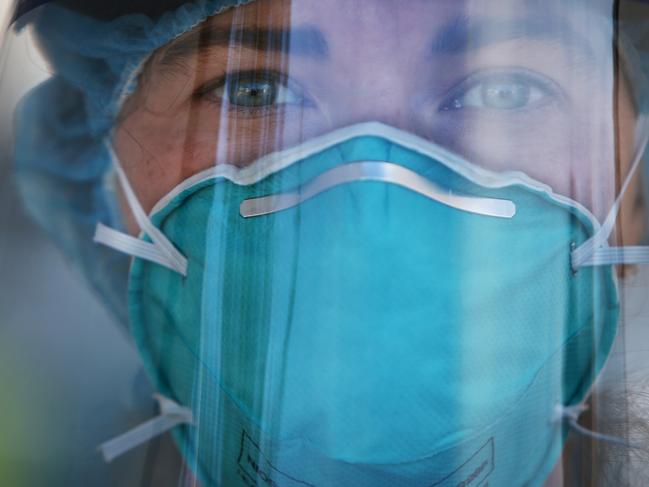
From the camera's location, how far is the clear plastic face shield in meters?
0.93

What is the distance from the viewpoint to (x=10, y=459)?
1.05 metres

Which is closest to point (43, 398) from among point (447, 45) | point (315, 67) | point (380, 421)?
point (380, 421)

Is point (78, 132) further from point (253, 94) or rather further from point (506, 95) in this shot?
point (506, 95)

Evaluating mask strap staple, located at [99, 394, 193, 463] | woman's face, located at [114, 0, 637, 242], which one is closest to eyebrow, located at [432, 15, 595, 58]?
woman's face, located at [114, 0, 637, 242]

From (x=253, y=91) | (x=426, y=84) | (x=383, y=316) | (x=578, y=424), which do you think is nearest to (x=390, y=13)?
(x=426, y=84)

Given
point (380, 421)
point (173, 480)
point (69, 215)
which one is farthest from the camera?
point (69, 215)

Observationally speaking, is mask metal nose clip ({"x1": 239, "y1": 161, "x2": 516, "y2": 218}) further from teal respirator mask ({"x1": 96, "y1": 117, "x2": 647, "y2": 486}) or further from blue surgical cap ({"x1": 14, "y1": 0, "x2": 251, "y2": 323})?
blue surgical cap ({"x1": 14, "y1": 0, "x2": 251, "y2": 323})

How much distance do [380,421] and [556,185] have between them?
41 centimetres

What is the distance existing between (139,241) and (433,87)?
19.4 inches

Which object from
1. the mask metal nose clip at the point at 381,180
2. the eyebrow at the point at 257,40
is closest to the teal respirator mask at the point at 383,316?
the mask metal nose clip at the point at 381,180

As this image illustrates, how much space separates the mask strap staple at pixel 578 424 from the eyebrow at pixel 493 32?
0.53 meters

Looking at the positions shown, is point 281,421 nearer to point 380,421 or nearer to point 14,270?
point 380,421

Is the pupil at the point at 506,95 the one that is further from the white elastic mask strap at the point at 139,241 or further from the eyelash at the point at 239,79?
the white elastic mask strap at the point at 139,241

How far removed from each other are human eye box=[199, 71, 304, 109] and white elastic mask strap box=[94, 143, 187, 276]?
19 cm
